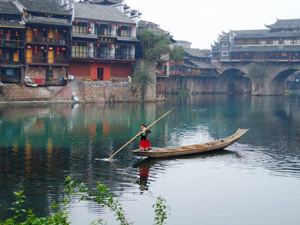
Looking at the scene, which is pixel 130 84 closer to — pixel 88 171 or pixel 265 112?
pixel 265 112

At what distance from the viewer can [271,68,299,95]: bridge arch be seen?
114m

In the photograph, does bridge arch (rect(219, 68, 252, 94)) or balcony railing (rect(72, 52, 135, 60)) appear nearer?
balcony railing (rect(72, 52, 135, 60))

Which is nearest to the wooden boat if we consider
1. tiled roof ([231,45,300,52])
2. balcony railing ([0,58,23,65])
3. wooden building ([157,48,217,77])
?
balcony railing ([0,58,23,65])

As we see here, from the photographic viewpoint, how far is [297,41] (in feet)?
363

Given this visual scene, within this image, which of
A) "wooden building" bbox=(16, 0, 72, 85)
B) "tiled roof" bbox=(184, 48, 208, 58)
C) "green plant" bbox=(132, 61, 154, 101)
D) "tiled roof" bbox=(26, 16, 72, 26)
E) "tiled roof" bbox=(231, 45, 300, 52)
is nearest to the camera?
"tiled roof" bbox=(26, 16, 72, 26)

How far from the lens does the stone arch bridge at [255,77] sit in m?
113

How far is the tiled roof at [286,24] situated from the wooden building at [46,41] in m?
57.0

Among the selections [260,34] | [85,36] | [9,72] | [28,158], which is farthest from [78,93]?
[260,34]

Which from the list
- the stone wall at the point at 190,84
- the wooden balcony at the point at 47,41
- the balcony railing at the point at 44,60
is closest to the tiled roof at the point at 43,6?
the wooden balcony at the point at 47,41

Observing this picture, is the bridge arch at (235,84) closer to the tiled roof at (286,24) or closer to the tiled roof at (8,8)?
the tiled roof at (286,24)

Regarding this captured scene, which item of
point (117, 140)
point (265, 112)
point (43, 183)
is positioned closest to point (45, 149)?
point (117, 140)

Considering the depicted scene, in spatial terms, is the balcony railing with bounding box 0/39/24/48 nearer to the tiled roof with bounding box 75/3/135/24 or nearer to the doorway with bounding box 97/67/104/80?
the tiled roof with bounding box 75/3/135/24

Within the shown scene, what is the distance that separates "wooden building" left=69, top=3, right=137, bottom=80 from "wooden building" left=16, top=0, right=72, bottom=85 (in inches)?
77.3

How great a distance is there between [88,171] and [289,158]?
49.0 ft
